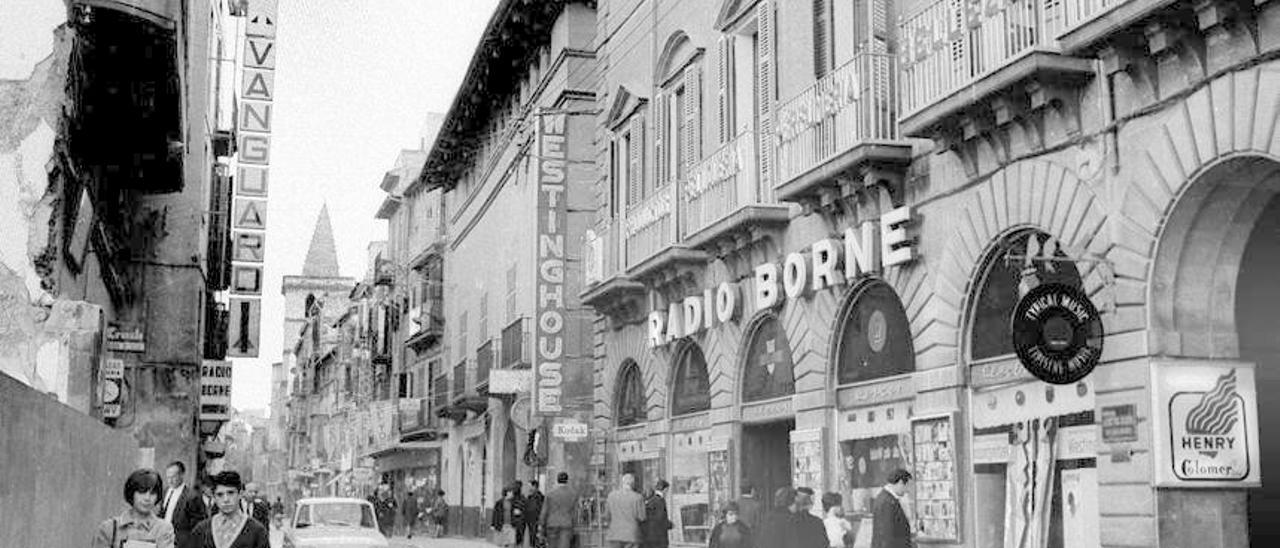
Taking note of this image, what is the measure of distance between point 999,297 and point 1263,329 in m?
2.83

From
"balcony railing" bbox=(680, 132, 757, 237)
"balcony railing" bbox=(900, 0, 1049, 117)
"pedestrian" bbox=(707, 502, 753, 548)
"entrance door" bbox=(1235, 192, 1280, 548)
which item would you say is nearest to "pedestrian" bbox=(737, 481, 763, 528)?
"pedestrian" bbox=(707, 502, 753, 548)

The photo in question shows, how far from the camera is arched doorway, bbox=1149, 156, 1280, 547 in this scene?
11.4 metres

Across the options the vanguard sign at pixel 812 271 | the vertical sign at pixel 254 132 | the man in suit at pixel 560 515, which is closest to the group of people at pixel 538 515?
the man in suit at pixel 560 515

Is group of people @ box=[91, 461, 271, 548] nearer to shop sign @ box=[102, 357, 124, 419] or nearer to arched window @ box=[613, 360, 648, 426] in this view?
shop sign @ box=[102, 357, 124, 419]

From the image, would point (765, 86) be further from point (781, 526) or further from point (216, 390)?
point (216, 390)

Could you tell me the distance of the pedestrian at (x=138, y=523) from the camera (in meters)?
7.45

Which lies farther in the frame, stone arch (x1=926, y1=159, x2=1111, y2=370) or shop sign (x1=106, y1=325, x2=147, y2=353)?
shop sign (x1=106, y1=325, x2=147, y2=353)

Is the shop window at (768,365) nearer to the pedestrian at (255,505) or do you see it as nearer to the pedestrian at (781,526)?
the pedestrian at (781,526)

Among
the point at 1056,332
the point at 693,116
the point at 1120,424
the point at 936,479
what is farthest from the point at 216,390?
the point at 1120,424

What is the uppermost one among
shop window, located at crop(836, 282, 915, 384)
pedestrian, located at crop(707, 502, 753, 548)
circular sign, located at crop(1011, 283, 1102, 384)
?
shop window, located at crop(836, 282, 915, 384)

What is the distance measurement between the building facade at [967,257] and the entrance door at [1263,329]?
3cm

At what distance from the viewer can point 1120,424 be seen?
11820 millimetres

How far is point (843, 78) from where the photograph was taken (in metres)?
16.5

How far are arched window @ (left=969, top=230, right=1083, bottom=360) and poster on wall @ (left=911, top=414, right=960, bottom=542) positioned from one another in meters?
0.89
